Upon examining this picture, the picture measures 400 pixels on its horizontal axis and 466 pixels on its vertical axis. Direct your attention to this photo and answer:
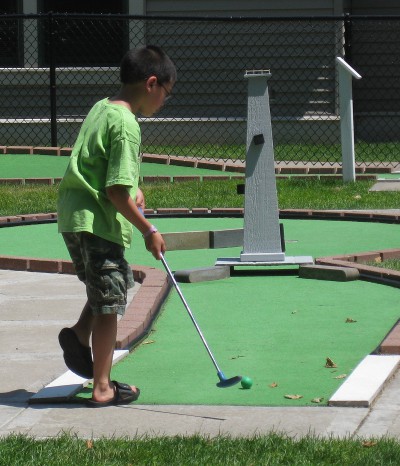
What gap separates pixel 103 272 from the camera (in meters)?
4.95

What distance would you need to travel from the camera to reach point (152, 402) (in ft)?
16.1

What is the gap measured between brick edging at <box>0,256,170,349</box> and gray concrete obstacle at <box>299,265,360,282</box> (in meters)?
0.93

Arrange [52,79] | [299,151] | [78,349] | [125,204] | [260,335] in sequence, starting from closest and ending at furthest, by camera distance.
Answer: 1. [125,204]
2. [78,349]
3. [260,335]
4. [52,79]
5. [299,151]

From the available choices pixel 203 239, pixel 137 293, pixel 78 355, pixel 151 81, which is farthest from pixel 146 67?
pixel 203 239

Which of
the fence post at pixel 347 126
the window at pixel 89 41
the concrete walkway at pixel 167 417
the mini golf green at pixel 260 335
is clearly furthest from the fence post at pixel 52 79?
the concrete walkway at pixel 167 417

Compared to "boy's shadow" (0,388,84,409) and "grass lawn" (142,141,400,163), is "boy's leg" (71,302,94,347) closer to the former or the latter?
"boy's shadow" (0,388,84,409)

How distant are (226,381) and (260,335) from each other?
128 centimetres

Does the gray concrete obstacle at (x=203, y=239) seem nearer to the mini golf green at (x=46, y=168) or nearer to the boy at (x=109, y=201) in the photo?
the boy at (x=109, y=201)

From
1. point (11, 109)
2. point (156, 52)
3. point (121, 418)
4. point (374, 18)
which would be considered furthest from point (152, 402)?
point (11, 109)

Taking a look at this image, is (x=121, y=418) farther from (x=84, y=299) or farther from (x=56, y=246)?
(x=56, y=246)

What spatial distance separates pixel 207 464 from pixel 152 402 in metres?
0.98

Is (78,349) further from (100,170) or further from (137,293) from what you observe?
(137,293)

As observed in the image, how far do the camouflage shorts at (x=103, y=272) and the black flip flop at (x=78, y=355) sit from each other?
0.77 feet

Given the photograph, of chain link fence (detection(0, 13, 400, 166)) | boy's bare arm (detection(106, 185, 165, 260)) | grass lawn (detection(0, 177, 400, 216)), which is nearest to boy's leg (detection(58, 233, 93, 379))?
boy's bare arm (detection(106, 185, 165, 260))
